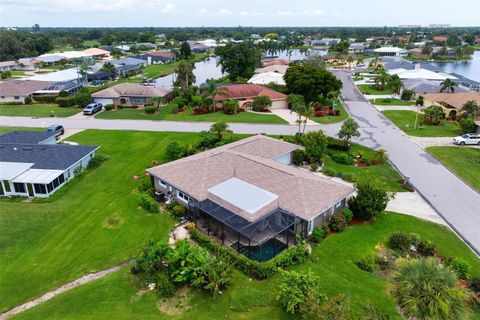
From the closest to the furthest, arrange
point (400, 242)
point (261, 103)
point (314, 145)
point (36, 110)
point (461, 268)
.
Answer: point (461, 268) → point (400, 242) → point (314, 145) → point (261, 103) → point (36, 110)

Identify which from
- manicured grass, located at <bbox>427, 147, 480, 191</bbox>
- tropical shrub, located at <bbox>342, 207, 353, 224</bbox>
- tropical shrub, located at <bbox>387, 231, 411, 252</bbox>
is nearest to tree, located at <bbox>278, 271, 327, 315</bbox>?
tropical shrub, located at <bbox>387, 231, 411, 252</bbox>

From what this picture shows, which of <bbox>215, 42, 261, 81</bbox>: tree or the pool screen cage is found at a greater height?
<bbox>215, 42, 261, 81</bbox>: tree

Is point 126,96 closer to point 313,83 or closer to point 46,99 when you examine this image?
point 46,99

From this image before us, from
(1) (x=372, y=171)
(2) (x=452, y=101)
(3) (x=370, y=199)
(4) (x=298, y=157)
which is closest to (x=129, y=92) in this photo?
(4) (x=298, y=157)

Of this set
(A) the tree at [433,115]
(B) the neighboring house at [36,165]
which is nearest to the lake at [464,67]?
(A) the tree at [433,115]

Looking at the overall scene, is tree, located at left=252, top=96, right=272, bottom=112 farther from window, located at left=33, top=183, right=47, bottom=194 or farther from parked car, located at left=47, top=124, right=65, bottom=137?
window, located at left=33, top=183, right=47, bottom=194
